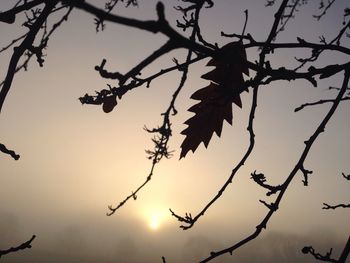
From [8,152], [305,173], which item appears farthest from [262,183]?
[8,152]

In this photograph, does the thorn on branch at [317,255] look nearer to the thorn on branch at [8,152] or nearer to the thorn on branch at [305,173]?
the thorn on branch at [305,173]

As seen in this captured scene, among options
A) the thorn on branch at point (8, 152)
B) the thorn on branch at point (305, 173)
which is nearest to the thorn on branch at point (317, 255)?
the thorn on branch at point (305, 173)

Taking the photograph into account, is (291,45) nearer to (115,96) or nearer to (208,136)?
(208,136)

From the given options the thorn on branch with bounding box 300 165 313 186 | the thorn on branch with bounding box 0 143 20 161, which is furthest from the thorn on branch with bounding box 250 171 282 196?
the thorn on branch with bounding box 0 143 20 161

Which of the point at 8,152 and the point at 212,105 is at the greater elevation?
the point at 212,105

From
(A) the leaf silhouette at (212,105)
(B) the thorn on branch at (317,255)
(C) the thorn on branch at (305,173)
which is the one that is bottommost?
(B) the thorn on branch at (317,255)

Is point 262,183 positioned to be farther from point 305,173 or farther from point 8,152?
point 8,152

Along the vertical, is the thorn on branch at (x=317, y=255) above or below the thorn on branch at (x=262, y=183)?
below

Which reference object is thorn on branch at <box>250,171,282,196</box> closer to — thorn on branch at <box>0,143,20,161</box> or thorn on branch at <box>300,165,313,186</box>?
thorn on branch at <box>300,165,313,186</box>

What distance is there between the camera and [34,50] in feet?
6.08

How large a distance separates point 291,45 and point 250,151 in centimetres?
69

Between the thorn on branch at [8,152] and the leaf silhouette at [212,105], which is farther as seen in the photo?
the leaf silhouette at [212,105]

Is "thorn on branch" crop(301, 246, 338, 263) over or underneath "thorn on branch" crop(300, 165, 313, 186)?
underneath

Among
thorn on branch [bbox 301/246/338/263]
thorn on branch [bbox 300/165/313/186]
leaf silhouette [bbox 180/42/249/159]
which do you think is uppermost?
leaf silhouette [bbox 180/42/249/159]
